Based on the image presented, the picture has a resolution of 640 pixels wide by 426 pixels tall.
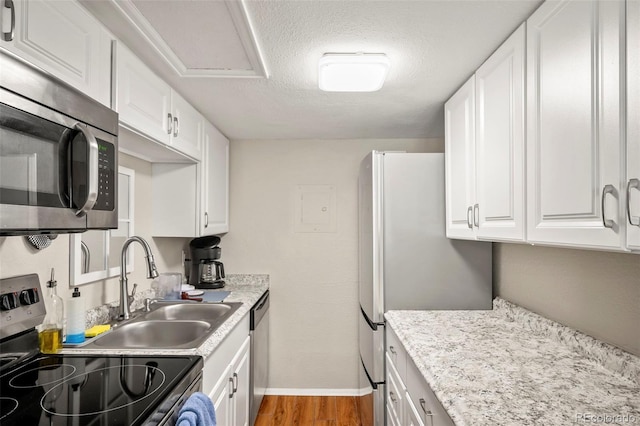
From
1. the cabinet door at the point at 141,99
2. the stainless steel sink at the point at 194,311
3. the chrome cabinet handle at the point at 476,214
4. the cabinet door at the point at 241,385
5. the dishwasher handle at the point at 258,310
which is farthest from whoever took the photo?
the dishwasher handle at the point at 258,310

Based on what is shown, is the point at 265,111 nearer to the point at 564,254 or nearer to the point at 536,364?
the point at 564,254

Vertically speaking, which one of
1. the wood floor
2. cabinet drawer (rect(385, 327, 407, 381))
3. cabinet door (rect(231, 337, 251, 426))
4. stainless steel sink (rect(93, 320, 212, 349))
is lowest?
the wood floor

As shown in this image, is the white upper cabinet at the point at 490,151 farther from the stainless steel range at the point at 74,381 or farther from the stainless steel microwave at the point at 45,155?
the stainless steel microwave at the point at 45,155

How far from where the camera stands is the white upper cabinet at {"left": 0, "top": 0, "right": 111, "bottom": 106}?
105 centimetres

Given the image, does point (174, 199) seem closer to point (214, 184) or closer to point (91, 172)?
point (214, 184)

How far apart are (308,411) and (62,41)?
2.94 metres

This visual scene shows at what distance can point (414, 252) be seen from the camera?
2461mm

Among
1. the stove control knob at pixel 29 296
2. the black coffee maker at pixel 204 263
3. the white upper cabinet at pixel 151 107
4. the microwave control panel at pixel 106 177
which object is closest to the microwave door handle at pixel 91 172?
the microwave control panel at pixel 106 177

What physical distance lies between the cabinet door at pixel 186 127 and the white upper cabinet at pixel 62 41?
2.21 feet

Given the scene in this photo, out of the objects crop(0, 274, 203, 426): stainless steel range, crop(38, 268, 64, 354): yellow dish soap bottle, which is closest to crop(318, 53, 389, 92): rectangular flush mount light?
crop(0, 274, 203, 426): stainless steel range

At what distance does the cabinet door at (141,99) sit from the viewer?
1.61m

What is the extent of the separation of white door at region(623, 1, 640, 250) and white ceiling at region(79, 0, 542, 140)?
50 centimetres

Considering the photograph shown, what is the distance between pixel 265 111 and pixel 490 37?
1.47m

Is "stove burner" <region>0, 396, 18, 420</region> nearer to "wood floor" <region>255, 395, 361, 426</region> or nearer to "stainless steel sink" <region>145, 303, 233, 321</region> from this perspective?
"stainless steel sink" <region>145, 303, 233, 321</region>
